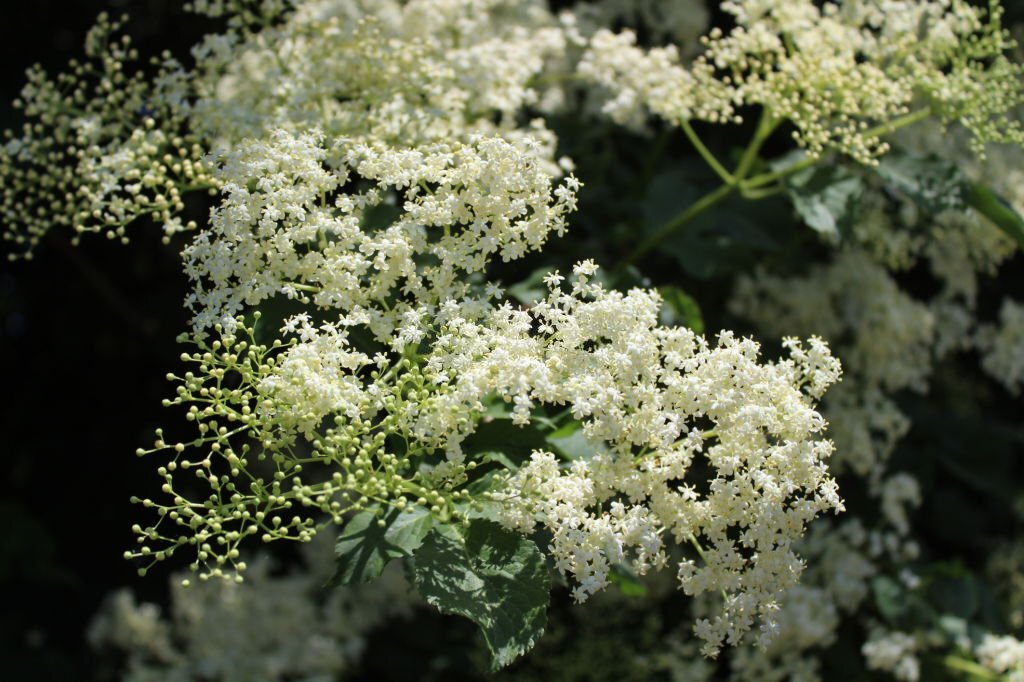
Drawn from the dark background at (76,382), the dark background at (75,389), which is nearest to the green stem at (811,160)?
the dark background at (75,389)

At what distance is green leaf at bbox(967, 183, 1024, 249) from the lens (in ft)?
8.16

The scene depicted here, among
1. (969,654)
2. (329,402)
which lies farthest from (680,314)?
(969,654)

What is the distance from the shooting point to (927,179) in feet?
8.61

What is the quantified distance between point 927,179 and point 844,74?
0.40 metres

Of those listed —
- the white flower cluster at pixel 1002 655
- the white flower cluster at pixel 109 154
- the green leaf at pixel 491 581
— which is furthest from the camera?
the white flower cluster at pixel 1002 655

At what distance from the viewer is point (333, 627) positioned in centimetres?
356

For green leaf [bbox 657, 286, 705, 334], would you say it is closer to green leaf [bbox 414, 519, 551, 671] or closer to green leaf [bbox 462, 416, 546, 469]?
green leaf [bbox 462, 416, 546, 469]

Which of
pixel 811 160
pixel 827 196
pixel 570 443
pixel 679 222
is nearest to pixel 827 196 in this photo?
pixel 827 196

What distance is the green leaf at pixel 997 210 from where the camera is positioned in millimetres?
2486

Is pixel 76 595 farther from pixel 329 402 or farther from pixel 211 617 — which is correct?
pixel 329 402

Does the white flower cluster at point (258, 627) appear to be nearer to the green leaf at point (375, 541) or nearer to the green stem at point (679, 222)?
the green stem at point (679, 222)

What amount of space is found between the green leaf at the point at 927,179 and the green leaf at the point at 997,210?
1.0 inches

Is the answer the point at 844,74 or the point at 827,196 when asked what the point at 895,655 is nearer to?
the point at 827,196

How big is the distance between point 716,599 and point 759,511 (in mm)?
1438
